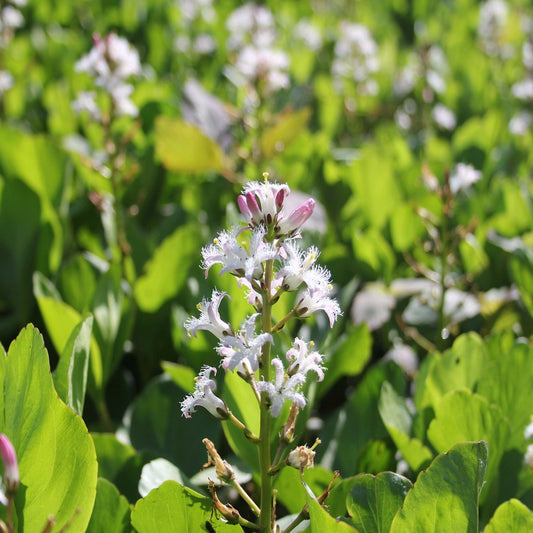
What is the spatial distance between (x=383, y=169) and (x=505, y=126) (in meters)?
1.23

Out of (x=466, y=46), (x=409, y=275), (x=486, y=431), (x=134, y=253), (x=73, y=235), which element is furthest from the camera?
(x=466, y=46)

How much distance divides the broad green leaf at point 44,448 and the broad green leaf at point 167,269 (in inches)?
29.5

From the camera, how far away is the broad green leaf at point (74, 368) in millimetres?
1287

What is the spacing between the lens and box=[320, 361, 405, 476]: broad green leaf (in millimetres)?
1568

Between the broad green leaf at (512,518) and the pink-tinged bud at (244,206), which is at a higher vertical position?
the pink-tinged bud at (244,206)

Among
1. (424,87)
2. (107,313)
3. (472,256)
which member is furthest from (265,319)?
(424,87)

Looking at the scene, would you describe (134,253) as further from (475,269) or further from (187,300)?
(475,269)

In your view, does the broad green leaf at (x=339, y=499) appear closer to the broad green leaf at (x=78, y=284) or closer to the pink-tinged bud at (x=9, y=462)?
the pink-tinged bud at (x=9, y=462)

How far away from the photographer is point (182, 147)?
2322mm

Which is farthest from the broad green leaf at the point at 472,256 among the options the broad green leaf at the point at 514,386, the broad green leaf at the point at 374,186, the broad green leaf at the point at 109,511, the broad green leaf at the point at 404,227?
the broad green leaf at the point at 109,511

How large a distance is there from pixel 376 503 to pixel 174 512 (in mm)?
305

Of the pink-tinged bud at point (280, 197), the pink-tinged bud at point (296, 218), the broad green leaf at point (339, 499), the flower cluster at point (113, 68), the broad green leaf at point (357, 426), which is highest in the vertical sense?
the pink-tinged bud at point (280, 197)

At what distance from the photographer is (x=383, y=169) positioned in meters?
2.40

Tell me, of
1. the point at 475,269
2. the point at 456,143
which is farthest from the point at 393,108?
the point at 475,269
